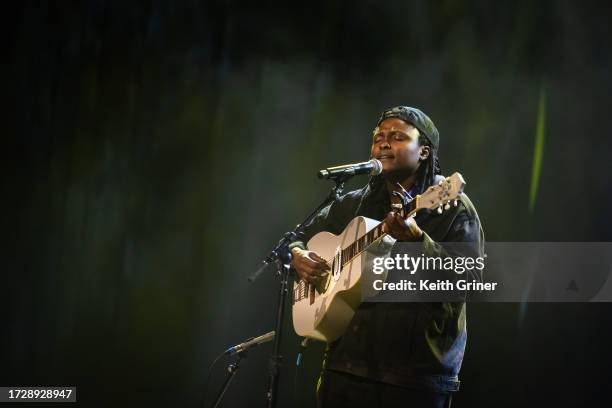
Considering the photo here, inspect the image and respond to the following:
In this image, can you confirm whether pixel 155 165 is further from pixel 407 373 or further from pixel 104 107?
pixel 407 373

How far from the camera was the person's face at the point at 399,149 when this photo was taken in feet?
9.00

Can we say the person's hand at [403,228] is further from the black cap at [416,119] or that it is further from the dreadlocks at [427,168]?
the black cap at [416,119]

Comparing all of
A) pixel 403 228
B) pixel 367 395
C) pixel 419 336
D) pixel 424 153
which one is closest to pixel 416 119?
pixel 424 153

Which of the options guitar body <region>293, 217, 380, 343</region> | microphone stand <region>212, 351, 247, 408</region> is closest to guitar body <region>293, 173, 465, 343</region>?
guitar body <region>293, 217, 380, 343</region>

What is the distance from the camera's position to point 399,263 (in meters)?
2.54

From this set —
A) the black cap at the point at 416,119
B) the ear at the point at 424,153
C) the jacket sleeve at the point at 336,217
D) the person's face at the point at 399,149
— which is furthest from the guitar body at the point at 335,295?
the black cap at the point at 416,119

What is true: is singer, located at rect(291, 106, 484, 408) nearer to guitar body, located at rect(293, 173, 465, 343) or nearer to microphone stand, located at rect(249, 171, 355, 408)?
guitar body, located at rect(293, 173, 465, 343)

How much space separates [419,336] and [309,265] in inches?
28.8

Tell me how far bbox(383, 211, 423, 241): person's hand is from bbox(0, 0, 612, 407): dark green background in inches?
72.3

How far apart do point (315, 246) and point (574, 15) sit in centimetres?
252

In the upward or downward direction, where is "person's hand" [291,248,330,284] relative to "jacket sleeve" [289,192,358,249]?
downward

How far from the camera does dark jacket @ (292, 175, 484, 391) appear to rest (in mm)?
2326

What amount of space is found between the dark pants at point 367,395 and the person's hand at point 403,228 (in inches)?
24.5

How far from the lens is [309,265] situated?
2889mm
